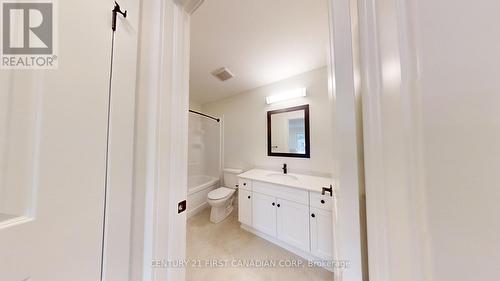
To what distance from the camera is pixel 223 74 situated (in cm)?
212

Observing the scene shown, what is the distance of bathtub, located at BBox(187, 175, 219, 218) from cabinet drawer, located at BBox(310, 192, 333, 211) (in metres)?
1.83

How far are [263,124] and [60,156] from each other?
7.20 ft

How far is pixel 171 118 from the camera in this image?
82 centimetres

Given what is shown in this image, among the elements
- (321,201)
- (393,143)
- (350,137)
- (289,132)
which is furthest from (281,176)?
(393,143)

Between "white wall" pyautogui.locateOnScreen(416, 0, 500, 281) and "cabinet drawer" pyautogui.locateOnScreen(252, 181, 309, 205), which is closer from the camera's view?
"white wall" pyautogui.locateOnScreen(416, 0, 500, 281)

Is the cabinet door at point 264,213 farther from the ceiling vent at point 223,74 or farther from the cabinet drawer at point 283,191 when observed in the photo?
the ceiling vent at point 223,74

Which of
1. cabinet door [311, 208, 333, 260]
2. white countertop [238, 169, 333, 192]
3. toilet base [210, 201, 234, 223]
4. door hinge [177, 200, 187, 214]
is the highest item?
door hinge [177, 200, 187, 214]

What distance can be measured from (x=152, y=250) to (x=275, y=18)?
1.72m

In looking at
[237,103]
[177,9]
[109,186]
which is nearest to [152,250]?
[109,186]

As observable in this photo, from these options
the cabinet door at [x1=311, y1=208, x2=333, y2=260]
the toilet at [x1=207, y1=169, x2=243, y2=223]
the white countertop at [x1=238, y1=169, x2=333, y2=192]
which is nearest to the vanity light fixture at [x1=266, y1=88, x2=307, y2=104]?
the white countertop at [x1=238, y1=169, x2=333, y2=192]

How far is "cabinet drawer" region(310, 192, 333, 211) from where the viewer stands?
1456 millimetres

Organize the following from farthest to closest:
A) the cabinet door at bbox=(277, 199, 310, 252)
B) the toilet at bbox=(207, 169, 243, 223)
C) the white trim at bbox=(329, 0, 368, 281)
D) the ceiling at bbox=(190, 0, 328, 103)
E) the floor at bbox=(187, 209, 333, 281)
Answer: the toilet at bbox=(207, 169, 243, 223)
the cabinet door at bbox=(277, 199, 310, 252)
the floor at bbox=(187, 209, 333, 281)
the ceiling at bbox=(190, 0, 328, 103)
the white trim at bbox=(329, 0, 368, 281)

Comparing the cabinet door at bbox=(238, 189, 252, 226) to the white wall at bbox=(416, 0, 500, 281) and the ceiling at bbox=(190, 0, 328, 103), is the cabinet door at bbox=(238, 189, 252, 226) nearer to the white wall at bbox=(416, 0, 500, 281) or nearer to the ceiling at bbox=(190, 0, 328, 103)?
the ceiling at bbox=(190, 0, 328, 103)

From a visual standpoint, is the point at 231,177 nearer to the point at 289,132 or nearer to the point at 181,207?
the point at 289,132
